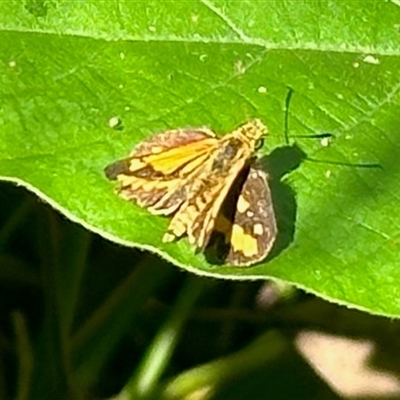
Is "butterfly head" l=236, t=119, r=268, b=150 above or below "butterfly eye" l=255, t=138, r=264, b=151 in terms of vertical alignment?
above

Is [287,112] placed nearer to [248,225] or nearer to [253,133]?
[253,133]

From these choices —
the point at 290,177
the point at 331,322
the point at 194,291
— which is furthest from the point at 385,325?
the point at 290,177

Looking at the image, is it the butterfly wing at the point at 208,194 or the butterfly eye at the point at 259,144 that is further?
the butterfly eye at the point at 259,144

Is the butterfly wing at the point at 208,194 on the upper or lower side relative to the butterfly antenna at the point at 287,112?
lower

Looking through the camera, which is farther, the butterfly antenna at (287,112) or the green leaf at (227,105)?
the butterfly antenna at (287,112)

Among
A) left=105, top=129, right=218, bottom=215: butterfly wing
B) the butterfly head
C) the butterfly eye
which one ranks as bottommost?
left=105, top=129, right=218, bottom=215: butterfly wing

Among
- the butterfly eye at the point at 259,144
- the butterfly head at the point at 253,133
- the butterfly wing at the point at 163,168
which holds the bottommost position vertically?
the butterfly wing at the point at 163,168

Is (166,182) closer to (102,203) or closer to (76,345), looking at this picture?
(102,203)

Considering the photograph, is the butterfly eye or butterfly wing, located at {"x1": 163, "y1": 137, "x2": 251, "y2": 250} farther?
the butterfly eye

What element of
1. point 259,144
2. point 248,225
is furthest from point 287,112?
point 248,225
